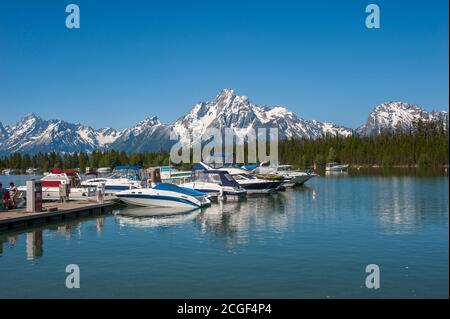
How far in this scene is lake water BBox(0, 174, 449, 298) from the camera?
20.3 m

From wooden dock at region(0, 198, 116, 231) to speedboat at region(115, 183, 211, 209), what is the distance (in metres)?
2.57

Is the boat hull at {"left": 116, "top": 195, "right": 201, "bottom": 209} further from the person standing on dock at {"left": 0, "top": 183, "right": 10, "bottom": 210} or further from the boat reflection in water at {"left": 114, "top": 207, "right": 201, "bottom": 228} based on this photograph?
the person standing on dock at {"left": 0, "top": 183, "right": 10, "bottom": 210}

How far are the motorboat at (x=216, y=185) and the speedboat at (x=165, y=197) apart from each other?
25.7 feet

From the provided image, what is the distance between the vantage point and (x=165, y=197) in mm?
48594

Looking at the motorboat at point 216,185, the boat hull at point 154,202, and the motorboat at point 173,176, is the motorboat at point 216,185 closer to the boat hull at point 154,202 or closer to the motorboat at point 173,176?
the boat hull at point 154,202

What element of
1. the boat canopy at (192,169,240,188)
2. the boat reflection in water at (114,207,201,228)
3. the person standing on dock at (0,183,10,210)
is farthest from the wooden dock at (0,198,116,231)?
the boat canopy at (192,169,240,188)

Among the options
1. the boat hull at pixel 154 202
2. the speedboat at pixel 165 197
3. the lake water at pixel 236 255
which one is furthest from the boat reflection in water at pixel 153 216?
the speedboat at pixel 165 197

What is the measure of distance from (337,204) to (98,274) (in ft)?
109

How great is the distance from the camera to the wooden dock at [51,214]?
35.9 m

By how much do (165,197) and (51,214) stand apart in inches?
467

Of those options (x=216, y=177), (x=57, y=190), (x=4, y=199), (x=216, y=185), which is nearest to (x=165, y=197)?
(x=216, y=185)
